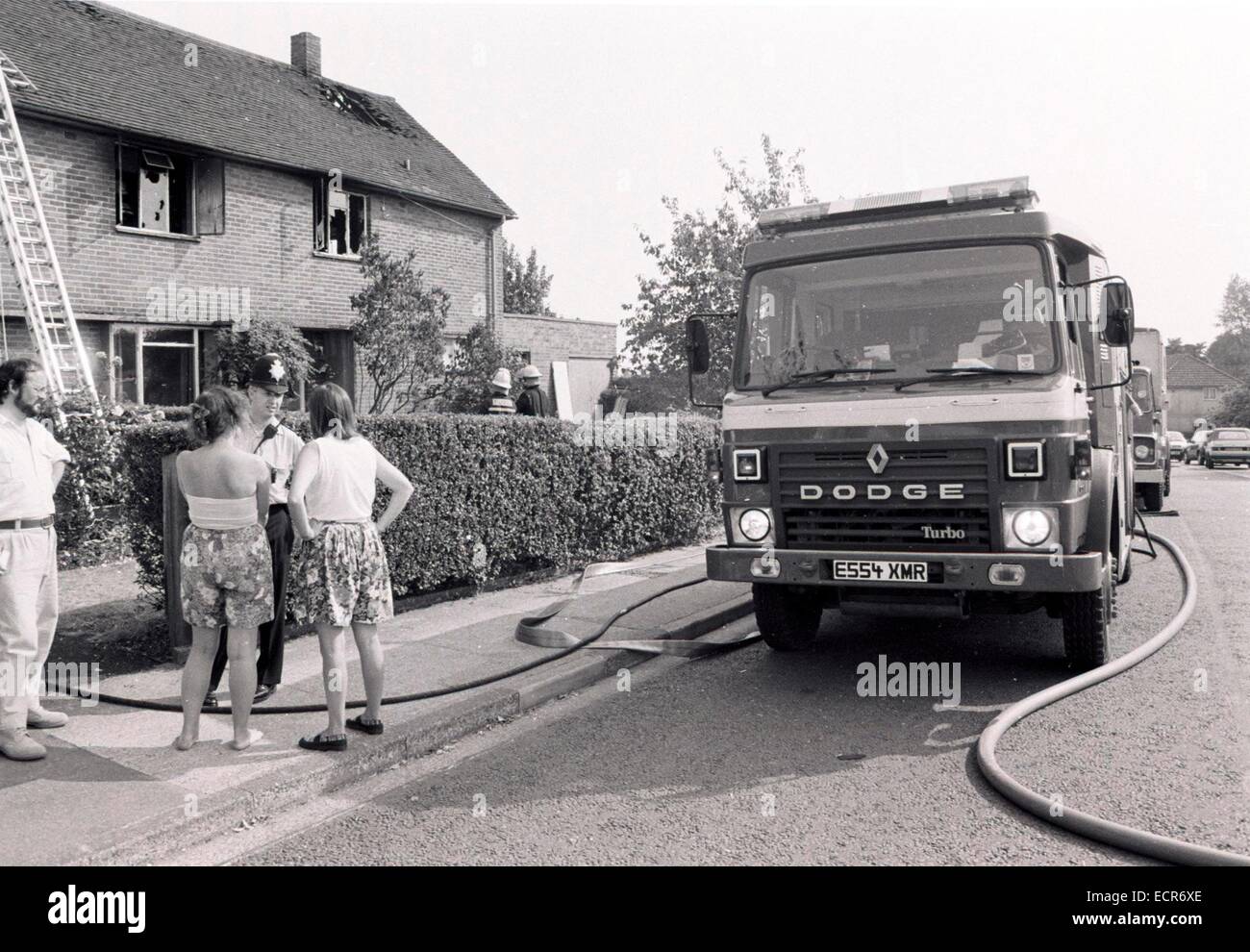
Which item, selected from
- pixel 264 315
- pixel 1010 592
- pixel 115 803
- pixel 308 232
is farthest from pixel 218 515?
pixel 308 232

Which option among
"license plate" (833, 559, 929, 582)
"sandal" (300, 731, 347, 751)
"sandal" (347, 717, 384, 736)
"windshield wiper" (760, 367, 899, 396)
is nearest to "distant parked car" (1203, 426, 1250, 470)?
"windshield wiper" (760, 367, 899, 396)

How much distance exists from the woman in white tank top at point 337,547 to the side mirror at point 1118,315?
4.30 meters

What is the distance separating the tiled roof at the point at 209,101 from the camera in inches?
635

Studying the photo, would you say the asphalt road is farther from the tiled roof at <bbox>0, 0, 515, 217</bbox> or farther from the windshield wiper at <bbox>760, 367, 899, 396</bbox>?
the tiled roof at <bbox>0, 0, 515, 217</bbox>

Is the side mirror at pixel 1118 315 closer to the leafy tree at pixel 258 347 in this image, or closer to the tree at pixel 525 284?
the leafy tree at pixel 258 347

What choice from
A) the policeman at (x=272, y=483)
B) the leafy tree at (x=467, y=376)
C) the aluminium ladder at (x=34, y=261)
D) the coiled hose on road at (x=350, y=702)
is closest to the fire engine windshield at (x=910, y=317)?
the coiled hose on road at (x=350, y=702)

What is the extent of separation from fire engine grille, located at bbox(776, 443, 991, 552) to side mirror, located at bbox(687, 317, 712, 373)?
3.86 ft

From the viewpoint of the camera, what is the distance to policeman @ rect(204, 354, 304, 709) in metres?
5.76

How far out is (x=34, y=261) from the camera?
44.1 feet

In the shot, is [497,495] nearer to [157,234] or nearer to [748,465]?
[748,465]

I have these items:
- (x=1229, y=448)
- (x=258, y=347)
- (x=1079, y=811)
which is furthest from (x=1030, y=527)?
A: (x=1229, y=448)

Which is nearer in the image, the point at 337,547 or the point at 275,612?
the point at 337,547

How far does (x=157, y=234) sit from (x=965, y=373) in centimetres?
1444
